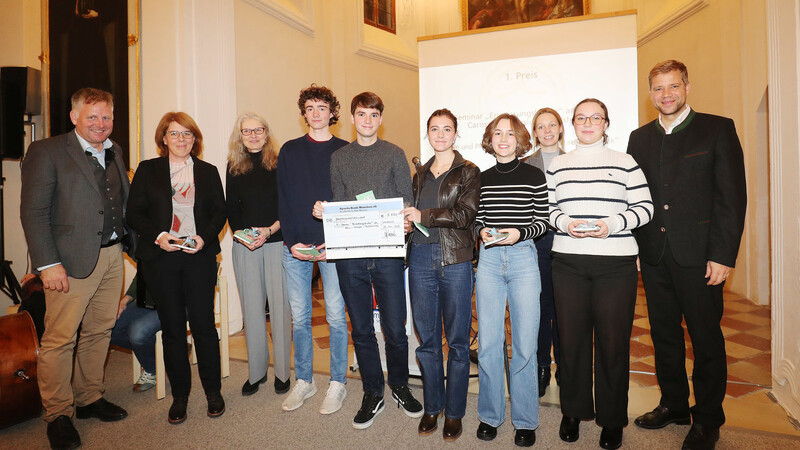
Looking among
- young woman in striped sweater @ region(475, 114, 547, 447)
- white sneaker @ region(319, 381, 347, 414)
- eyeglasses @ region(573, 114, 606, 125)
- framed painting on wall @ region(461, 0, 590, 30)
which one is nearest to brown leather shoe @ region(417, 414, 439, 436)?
young woman in striped sweater @ region(475, 114, 547, 447)

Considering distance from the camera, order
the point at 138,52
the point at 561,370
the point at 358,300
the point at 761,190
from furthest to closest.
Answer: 1. the point at 761,190
2. the point at 138,52
3. the point at 358,300
4. the point at 561,370

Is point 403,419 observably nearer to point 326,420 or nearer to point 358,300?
point 326,420

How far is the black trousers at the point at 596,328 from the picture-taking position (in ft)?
7.68

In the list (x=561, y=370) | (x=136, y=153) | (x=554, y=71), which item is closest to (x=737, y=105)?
(x=554, y=71)

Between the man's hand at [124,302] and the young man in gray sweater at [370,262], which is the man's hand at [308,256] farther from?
the man's hand at [124,302]

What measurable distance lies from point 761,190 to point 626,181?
4833 mm

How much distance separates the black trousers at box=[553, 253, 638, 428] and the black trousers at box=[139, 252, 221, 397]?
224 centimetres

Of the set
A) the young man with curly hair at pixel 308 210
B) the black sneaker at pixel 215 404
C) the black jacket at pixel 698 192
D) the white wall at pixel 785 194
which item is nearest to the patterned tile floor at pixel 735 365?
the white wall at pixel 785 194

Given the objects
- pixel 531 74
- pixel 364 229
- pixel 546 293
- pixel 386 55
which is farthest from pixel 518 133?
pixel 386 55

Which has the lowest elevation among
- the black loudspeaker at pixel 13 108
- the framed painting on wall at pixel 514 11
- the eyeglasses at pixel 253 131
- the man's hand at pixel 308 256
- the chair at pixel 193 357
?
the chair at pixel 193 357

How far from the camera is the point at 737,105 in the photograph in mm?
5957

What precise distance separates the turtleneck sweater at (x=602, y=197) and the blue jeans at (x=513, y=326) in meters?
0.27

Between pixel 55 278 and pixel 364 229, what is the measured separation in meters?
1.89

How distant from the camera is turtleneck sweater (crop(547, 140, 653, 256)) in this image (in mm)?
2307
